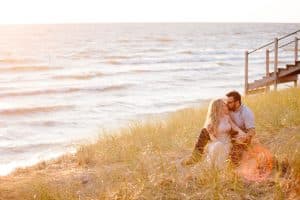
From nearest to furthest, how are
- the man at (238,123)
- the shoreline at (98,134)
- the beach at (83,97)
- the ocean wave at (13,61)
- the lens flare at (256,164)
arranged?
the lens flare at (256,164) < the man at (238,123) < the shoreline at (98,134) < the beach at (83,97) < the ocean wave at (13,61)

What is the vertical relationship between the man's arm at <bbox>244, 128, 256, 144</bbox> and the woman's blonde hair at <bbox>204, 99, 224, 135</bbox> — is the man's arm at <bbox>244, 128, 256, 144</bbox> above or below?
below

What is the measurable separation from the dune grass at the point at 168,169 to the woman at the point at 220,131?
322 mm

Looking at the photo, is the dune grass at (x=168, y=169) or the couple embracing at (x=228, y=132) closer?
the dune grass at (x=168, y=169)

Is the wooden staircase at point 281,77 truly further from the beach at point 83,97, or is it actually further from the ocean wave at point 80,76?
the ocean wave at point 80,76

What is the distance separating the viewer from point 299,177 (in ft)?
21.0

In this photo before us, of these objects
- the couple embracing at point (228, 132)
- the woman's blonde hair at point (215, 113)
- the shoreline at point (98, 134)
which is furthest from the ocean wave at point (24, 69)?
the woman's blonde hair at point (215, 113)

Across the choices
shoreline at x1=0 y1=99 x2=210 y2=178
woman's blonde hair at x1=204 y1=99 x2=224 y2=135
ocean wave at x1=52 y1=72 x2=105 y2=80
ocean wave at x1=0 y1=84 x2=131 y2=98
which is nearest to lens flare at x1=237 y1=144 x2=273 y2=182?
woman's blonde hair at x1=204 y1=99 x2=224 y2=135

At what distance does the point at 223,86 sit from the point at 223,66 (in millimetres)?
14852

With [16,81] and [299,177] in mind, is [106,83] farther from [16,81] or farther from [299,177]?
[299,177]

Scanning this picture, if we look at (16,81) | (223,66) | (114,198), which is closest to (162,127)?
(114,198)

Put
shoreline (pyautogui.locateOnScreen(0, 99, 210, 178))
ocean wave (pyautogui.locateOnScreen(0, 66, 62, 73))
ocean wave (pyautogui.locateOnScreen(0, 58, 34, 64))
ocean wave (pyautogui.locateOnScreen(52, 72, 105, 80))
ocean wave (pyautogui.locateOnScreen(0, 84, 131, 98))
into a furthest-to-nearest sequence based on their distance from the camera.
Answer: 1. ocean wave (pyautogui.locateOnScreen(0, 58, 34, 64))
2. ocean wave (pyautogui.locateOnScreen(0, 66, 62, 73))
3. ocean wave (pyautogui.locateOnScreen(52, 72, 105, 80))
4. ocean wave (pyautogui.locateOnScreen(0, 84, 131, 98))
5. shoreline (pyautogui.locateOnScreen(0, 99, 210, 178))

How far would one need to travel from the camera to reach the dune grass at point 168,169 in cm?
638

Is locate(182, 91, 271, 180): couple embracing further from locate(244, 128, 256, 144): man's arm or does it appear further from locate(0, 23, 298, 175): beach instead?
locate(0, 23, 298, 175): beach

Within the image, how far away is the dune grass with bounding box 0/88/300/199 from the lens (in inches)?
251
